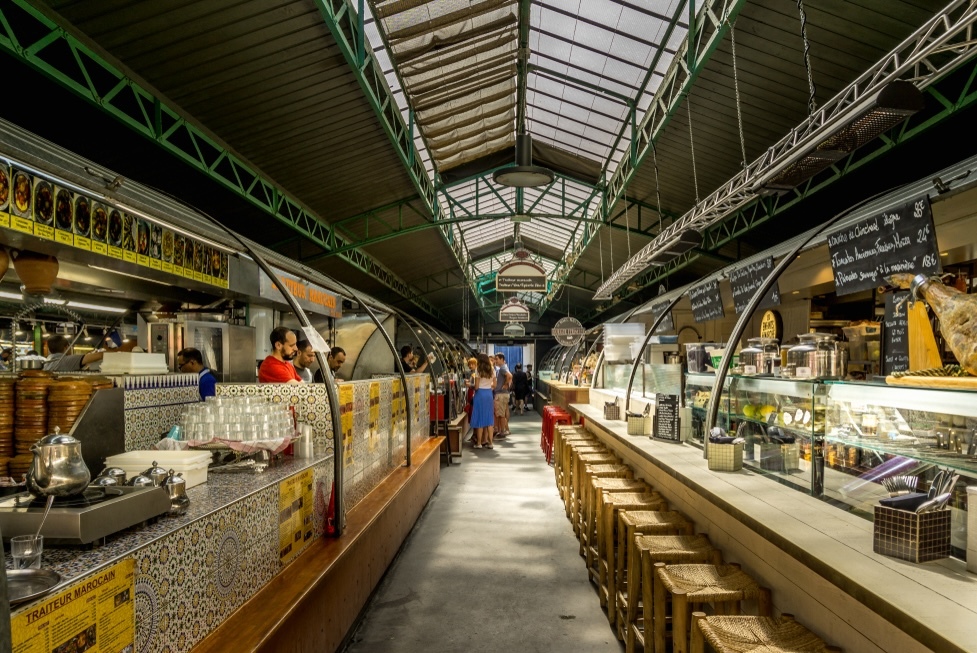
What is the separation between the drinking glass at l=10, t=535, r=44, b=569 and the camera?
1604mm

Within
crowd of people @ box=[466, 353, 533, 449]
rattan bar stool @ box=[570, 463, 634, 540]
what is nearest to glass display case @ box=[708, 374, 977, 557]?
rattan bar stool @ box=[570, 463, 634, 540]

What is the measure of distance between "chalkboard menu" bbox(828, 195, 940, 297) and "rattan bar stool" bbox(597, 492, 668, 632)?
193 cm

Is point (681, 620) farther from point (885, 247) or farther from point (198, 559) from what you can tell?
point (885, 247)

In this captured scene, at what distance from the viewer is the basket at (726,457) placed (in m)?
3.64

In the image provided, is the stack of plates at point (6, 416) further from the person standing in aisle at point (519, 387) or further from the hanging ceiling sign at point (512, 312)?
the person standing in aisle at point (519, 387)

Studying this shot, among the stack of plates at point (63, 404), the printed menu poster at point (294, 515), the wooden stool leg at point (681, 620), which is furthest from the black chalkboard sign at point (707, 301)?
the stack of plates at point (63, 404)

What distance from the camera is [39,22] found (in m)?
3.64

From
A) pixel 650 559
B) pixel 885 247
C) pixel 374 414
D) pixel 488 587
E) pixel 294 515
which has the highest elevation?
pixel 885 247

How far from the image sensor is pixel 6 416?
2.75 m

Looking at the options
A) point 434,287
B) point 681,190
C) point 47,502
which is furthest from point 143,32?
point 434,287

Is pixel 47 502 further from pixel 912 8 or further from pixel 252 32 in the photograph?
pixel 912 8

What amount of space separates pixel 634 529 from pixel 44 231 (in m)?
3.60

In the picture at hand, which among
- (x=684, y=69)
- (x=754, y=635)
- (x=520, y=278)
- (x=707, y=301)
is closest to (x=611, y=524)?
(x=754, y=635)

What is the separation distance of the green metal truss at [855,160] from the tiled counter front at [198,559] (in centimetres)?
458
